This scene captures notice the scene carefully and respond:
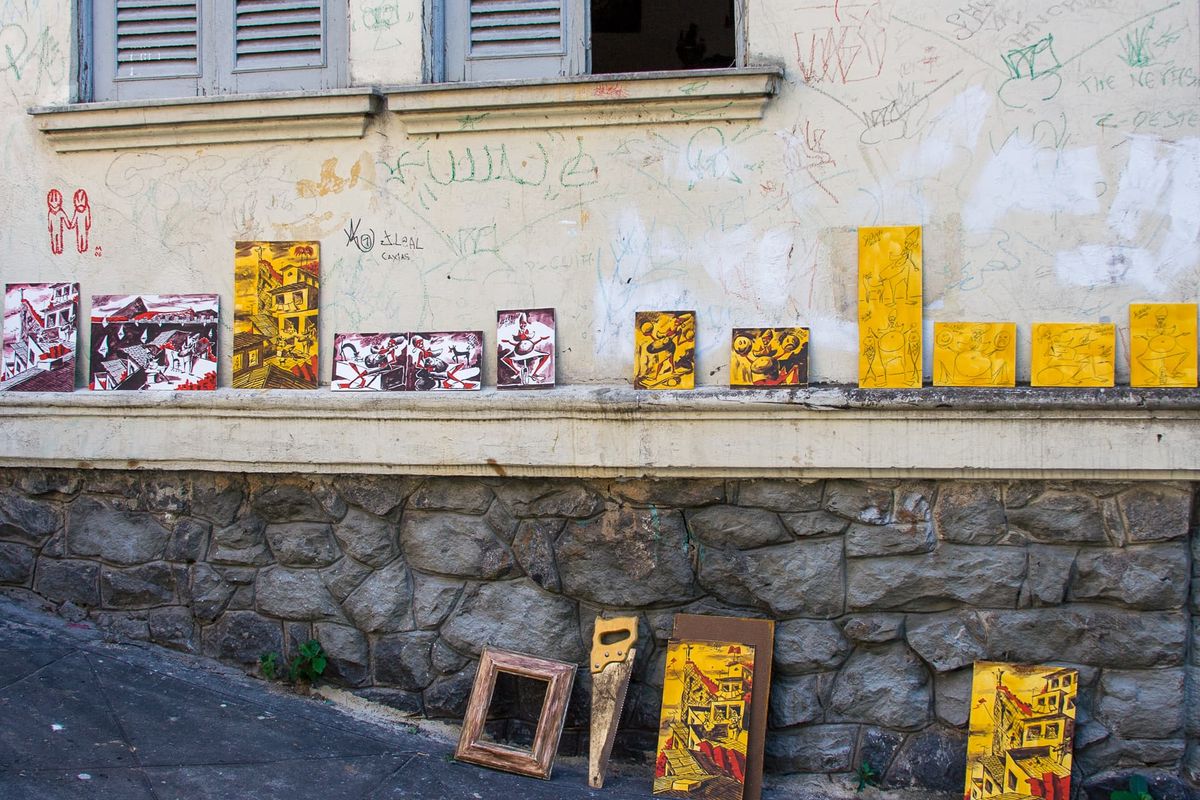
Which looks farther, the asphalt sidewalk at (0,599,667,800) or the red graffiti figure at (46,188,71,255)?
the red graffiti figure at (46,188,71,255)

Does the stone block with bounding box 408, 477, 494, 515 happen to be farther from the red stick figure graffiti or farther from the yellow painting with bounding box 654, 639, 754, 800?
the red stick figure graffiti

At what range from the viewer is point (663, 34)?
750 cm

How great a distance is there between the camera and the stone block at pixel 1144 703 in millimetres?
3838

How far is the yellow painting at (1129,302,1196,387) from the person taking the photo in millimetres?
3834

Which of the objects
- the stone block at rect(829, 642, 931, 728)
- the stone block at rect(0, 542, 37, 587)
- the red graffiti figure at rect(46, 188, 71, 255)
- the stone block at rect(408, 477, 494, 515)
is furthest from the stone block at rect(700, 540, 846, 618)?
the red graffiti figure at rect(46, 188, 71, 255)

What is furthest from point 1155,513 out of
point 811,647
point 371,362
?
point 371,362

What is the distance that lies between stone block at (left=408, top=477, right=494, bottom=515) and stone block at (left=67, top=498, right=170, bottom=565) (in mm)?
1192

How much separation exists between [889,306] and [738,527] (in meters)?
1.02

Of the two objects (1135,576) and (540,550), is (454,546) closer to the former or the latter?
(540,550)

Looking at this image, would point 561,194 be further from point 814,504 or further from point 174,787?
point 174,787

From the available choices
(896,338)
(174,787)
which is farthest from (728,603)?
(174,787)

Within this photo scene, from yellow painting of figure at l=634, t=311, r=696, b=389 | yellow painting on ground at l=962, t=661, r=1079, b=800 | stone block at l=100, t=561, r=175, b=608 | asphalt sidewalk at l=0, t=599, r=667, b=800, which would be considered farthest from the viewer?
stone block at l=100, t=561, r=175, b=608

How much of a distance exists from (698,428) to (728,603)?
69 cm

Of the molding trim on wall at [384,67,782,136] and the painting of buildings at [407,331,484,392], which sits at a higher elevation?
the molding trim on wall at [384,67,782,136]
